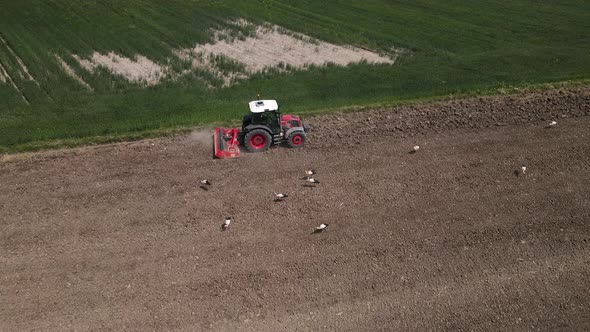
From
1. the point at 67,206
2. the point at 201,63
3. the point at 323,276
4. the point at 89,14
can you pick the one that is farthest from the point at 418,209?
the point at 89,14

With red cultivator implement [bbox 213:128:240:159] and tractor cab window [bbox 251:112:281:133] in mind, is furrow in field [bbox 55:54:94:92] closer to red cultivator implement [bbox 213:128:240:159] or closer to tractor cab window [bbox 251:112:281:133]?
red cultivator implement [bbox 213:128:240:159]

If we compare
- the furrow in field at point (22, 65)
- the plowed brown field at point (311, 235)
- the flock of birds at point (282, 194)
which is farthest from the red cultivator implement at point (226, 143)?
the furrow in field at point (22, 65)

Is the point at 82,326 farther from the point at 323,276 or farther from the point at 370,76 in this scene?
the point at 370,76

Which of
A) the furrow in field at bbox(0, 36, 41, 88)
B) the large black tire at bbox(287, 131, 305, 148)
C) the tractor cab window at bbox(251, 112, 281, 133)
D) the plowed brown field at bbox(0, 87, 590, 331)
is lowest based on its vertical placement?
the plowed brown field at bbox(0, 87, 590, 331)

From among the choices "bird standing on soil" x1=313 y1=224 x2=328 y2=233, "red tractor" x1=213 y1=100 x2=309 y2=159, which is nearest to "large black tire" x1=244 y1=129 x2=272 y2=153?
"red tractor" x1=213 y1=100 x2=309 y2=159

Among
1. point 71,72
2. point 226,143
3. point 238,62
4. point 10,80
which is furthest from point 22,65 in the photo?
point 226,143

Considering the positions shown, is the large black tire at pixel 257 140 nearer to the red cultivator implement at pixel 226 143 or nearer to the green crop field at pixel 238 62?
the red cultivator implement at pixel 226 143
